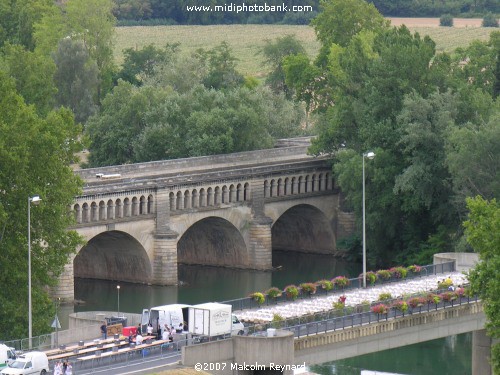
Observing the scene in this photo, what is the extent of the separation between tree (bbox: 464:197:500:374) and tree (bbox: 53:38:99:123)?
83.7 metres

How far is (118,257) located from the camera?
131125mm

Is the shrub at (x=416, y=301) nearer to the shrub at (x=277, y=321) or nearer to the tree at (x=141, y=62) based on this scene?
the shrub at (x=277, y=321)

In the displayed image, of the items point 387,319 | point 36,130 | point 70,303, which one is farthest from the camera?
point 70,303

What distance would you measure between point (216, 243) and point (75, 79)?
115 feet

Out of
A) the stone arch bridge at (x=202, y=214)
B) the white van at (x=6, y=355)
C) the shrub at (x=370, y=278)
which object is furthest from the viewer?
the stone arch bridge at (x=202, y=214)

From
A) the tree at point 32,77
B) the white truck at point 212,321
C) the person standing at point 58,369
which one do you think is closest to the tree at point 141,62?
the tree at point 32,77

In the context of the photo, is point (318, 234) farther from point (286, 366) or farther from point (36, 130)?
point (286, 366)

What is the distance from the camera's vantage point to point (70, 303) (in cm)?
12262

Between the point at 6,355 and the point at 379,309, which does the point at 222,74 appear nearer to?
the point at 379,309

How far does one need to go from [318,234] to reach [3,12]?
54229mm

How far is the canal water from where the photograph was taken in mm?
105062

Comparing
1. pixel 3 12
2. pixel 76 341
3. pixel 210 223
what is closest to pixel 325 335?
pixel 76 341

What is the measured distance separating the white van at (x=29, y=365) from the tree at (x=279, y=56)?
341 feet

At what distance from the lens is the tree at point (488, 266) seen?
271 feet
